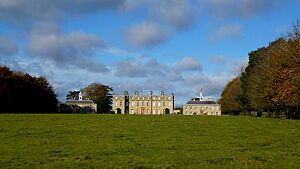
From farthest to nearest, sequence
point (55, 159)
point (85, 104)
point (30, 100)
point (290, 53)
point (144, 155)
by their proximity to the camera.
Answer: point (85, 104) < point (30, 100) < point (290, 53) < point (144, 155) < point (55, 159)

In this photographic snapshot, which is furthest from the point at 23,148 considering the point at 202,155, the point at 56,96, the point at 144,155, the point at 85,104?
the point at 85,104

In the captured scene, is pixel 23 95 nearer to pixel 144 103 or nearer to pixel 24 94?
pixel 24 94

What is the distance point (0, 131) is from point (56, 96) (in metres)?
77.5

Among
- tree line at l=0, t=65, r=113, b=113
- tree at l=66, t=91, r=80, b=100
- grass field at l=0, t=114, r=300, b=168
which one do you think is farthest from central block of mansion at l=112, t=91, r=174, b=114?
grass field at l=0, t=114, r=300, b=168

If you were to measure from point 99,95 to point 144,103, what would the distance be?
19.5 meters

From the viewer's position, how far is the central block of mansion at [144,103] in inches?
6619

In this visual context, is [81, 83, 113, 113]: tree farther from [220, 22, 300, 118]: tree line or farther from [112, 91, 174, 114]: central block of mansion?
[220, 22, 300, 118]: tree line

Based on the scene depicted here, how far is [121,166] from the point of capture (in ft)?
43.3

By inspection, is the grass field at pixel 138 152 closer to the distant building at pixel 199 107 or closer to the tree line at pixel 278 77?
the tree line at pixel 278 77

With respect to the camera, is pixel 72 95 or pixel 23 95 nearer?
pixel 23 95

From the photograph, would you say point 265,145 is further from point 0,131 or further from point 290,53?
point 290,53

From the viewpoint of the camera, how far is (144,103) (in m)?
171

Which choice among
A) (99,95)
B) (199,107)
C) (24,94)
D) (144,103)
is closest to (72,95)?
(99,95)

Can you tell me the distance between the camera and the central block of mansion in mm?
168125
